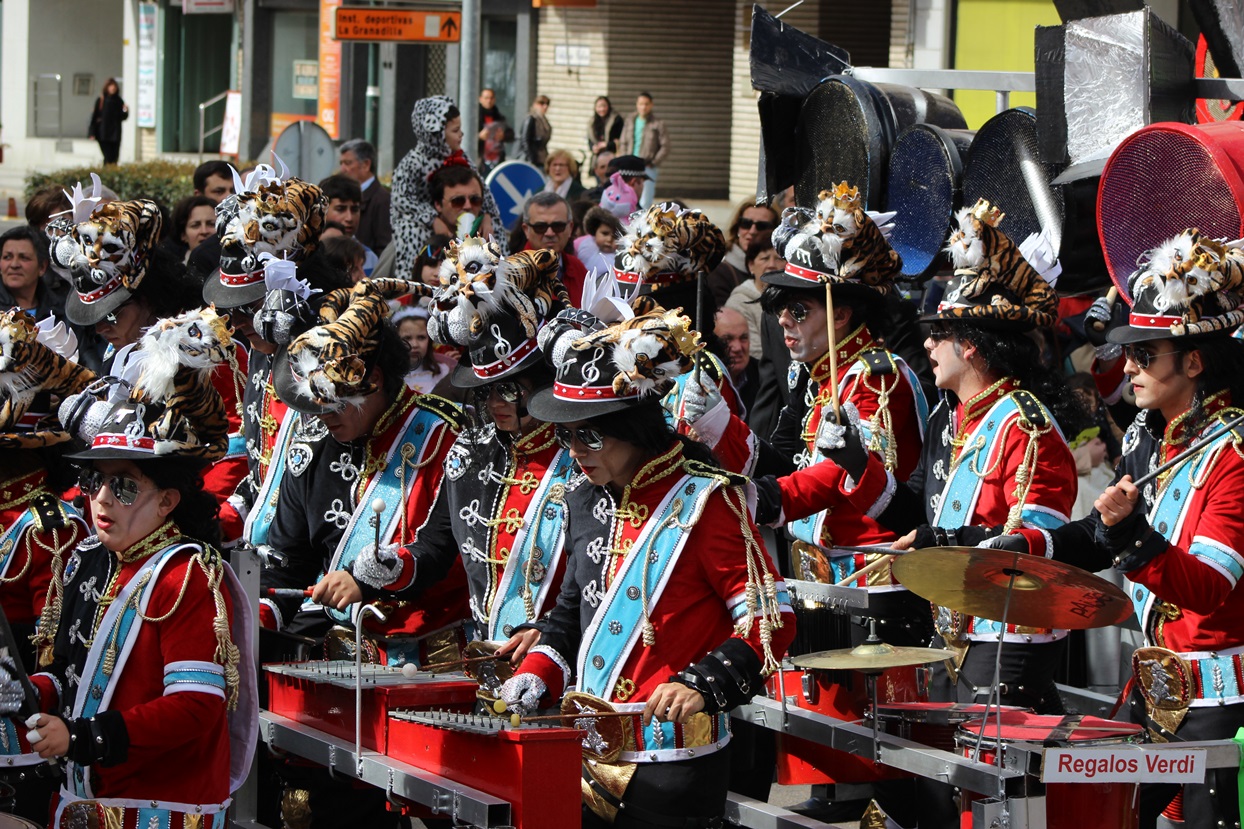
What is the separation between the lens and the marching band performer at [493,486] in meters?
5.55

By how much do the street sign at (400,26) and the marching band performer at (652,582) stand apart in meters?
10.5

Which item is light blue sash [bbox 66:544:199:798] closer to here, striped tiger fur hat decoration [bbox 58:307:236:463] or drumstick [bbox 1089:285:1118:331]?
striped tiger fur hat decoration [bbox 58:307:236:463]

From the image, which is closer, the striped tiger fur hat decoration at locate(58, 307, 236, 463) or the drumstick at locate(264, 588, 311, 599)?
the striped tiger fur hat decoration at locate(58, 307, 236, 463)

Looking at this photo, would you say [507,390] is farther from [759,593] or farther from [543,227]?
[543,227]

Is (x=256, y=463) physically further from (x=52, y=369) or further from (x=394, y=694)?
(x=394, y=694)

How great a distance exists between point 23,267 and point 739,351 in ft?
12.0

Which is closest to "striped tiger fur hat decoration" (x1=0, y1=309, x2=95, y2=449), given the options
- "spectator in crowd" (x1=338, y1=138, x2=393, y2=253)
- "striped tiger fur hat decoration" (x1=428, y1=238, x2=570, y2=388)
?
"striped tiger fur hat decoration" (x1=428, y1=238, x2=570, y2=388)

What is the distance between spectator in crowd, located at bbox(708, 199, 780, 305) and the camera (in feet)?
35.9

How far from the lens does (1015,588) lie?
4.70 m

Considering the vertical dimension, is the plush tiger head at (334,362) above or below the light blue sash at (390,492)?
above

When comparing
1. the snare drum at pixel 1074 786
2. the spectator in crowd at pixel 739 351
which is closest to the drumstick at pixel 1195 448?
the snare drum at pixel 1074 786

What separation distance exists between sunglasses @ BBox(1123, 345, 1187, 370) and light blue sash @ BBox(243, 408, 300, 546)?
8.51 feet

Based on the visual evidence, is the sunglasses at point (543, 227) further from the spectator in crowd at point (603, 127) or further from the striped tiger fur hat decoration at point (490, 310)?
the spectator in crowd at point (603, 127)

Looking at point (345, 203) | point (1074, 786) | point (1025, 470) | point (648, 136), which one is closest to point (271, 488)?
point (1025, 470)
